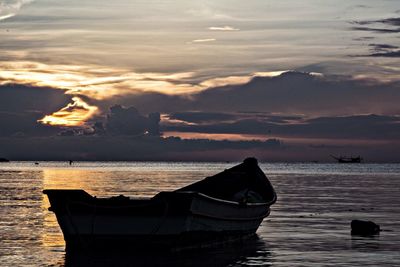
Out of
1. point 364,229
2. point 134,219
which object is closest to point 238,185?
point 364,229

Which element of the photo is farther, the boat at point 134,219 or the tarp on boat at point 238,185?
the tarp on boat at point 238,185

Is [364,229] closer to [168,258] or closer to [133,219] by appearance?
[168,258]

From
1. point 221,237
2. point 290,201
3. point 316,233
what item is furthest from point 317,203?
point 221,237

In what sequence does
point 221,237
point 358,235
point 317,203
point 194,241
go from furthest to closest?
point 317,203 < point 358,235 < point 221,237 < point 194,241

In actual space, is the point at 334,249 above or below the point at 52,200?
below

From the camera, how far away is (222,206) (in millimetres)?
30609

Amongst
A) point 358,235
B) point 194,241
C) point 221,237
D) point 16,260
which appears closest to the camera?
point 16,260

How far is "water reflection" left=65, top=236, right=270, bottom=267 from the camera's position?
2672 cm

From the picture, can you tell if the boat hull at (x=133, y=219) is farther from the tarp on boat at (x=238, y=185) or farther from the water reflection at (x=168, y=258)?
the tarp on boat at (x=238, y=185)

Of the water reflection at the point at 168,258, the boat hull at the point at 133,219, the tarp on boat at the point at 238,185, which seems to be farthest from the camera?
the tarp on boat at the point at 238,185

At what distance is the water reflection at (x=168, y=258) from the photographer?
2672 cm

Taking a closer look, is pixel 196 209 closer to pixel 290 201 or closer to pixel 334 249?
pixel 334 249

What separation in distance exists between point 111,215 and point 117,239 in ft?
3.04

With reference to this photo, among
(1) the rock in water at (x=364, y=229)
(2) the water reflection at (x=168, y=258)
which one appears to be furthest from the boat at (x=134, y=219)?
(1) the rock in water at (x=364, y=229)
